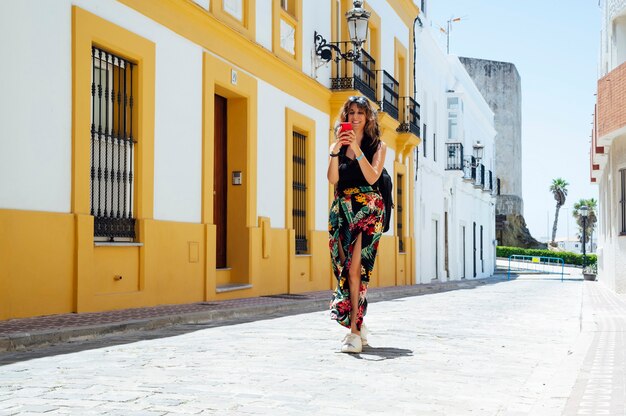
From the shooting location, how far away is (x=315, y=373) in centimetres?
527

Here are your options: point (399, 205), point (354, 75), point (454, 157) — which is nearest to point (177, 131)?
point (354, 75)

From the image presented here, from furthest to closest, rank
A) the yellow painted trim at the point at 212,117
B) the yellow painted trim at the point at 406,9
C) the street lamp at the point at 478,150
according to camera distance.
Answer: the street lamp at the point at 478,150, the yellow painted trim at the point at 406,9, the yellow painted trim at the point at 212,117

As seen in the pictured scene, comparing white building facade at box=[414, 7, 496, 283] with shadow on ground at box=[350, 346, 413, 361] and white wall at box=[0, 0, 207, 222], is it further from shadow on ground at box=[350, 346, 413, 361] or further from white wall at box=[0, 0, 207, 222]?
shadow on ground at box=[350, 346, 413, 361]

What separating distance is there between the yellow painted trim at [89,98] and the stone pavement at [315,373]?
6.55 ft

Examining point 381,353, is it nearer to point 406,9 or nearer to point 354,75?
point 354,75

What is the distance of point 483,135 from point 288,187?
28.6 m

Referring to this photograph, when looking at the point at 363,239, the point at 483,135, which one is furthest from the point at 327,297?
the point at 483,135

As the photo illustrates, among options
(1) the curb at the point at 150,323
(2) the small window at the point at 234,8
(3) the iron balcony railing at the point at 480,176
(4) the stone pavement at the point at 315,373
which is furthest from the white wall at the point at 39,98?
(3) the iron balcony railing at the point at 480,176

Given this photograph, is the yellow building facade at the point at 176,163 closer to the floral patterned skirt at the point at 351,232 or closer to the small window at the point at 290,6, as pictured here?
the small window at the point at 290,6

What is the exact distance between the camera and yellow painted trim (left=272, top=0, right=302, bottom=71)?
1498cm

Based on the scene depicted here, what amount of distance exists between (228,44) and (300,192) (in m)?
4.23

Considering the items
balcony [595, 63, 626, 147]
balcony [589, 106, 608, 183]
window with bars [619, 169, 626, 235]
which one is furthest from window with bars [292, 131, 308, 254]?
balcony [589, 106, 608, 183]

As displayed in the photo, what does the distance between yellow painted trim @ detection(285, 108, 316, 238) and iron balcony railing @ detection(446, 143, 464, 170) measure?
1467cm

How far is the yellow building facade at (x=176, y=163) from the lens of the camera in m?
8.49
